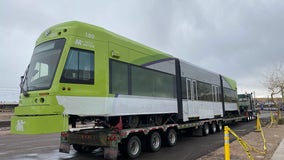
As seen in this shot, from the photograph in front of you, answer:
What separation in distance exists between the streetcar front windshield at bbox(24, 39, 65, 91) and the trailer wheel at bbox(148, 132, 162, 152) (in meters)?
4.64

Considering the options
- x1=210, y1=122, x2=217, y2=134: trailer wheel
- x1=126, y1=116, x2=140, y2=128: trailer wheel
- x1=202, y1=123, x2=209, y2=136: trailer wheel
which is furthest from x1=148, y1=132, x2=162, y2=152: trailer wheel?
x1=210, y1=122, x2=217, y2=134: trailer wheel

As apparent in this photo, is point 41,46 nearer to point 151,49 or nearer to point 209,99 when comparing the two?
point 151,49

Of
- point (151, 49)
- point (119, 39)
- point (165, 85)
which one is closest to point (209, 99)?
point (165, 85)

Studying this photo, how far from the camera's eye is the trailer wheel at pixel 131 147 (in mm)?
8289

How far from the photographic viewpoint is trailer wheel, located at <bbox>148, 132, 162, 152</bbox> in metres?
9.53

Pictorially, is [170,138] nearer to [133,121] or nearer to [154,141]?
[154,141]

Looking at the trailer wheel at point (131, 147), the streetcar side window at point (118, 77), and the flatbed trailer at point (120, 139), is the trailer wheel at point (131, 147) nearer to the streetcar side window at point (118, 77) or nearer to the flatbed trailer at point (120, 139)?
the flatbed trailer at point (120, 139)

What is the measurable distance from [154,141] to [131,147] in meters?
1.57

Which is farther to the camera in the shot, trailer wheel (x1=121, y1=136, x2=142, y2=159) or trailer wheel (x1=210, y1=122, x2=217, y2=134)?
trailer wheel (x1=210, y1=122, x2=217, y2=134)

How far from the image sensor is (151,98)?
9.70 metres

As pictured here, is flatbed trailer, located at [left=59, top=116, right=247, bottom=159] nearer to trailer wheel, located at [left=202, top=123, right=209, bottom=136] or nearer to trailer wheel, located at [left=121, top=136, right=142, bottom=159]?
trailer wheel, located at [left=121, top=136, right=142, bottom=159]

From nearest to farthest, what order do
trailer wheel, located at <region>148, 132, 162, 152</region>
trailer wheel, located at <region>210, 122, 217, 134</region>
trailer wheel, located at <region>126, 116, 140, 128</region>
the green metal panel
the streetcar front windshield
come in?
the green metal panel → the streetcar front windshield → trailer wheel, located at <region>126, 116, 140, 128</region> → trailer wheel, located at <region>148, 132, 162, 152</region> → trailer wheel, located at <region>210, 122, 217, 134</region>

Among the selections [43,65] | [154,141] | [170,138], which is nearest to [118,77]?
[43,65]

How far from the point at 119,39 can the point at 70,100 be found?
288 cm
